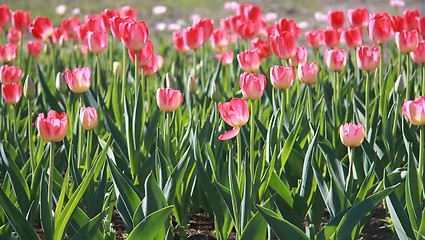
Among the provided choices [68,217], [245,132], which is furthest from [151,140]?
[68,217]

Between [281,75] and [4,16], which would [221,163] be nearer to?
[281,75]

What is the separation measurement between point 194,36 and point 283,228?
1419 mm

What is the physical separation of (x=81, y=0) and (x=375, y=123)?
9.88 meters

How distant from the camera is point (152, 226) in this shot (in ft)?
4.82

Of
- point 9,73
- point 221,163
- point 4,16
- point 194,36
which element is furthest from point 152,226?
point 4,16

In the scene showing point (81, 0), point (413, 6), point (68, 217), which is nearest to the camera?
point (68, 217)

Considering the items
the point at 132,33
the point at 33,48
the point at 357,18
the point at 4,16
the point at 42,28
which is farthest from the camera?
the point at 33,48

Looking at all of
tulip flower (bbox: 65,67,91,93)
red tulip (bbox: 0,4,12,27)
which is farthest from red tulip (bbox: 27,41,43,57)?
tulip flower (bbox: 65,67,91,93)

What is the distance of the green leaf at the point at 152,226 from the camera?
4.75 feet

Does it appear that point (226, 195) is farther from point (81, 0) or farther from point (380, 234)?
point (81, 0)

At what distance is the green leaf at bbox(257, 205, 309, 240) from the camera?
1435 mm

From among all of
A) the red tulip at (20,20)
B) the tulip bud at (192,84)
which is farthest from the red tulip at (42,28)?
the tulip bud at (192,84)

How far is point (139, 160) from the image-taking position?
210 centimetres

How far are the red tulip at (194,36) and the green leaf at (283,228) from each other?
4.61 ft
